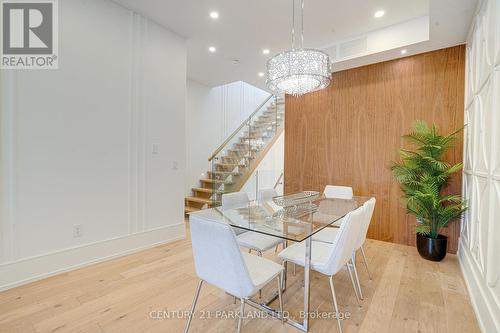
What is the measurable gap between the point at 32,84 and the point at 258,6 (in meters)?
2.47

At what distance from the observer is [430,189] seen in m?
2.78

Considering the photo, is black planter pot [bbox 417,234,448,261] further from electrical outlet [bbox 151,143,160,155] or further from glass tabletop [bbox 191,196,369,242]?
electrical outlet [bbox 151,143,160,155]

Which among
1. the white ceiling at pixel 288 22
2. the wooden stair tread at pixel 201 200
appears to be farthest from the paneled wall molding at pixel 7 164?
the wooden stair tread at pixel 201 200

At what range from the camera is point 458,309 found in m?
1.96

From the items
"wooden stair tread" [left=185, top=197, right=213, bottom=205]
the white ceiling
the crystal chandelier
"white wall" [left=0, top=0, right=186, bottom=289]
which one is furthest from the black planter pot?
"wooden stair tread" [left=185, top=197, right=213, bottom=205]

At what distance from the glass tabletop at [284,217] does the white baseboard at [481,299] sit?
42.8 inches

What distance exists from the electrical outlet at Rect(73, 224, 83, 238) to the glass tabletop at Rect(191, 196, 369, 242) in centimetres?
143

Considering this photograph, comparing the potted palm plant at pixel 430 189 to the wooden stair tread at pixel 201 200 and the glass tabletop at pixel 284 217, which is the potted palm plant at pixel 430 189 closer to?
the glass tabletop at pixel 284 217

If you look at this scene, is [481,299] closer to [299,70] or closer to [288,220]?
[288,220]

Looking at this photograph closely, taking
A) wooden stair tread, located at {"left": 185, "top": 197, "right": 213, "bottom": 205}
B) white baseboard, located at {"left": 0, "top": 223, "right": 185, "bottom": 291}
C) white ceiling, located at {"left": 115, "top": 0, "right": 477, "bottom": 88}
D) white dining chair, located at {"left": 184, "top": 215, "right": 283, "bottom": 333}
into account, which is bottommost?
white baseboard, located at {"left": 0, "top": 223, "right": 185, "bottom": 291}

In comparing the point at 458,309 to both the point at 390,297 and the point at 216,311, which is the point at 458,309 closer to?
the point at 390,297

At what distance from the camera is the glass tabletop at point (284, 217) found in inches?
67.8

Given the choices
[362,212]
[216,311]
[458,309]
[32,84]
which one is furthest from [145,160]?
[458,309]

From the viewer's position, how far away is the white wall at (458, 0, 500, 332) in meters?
1.66
